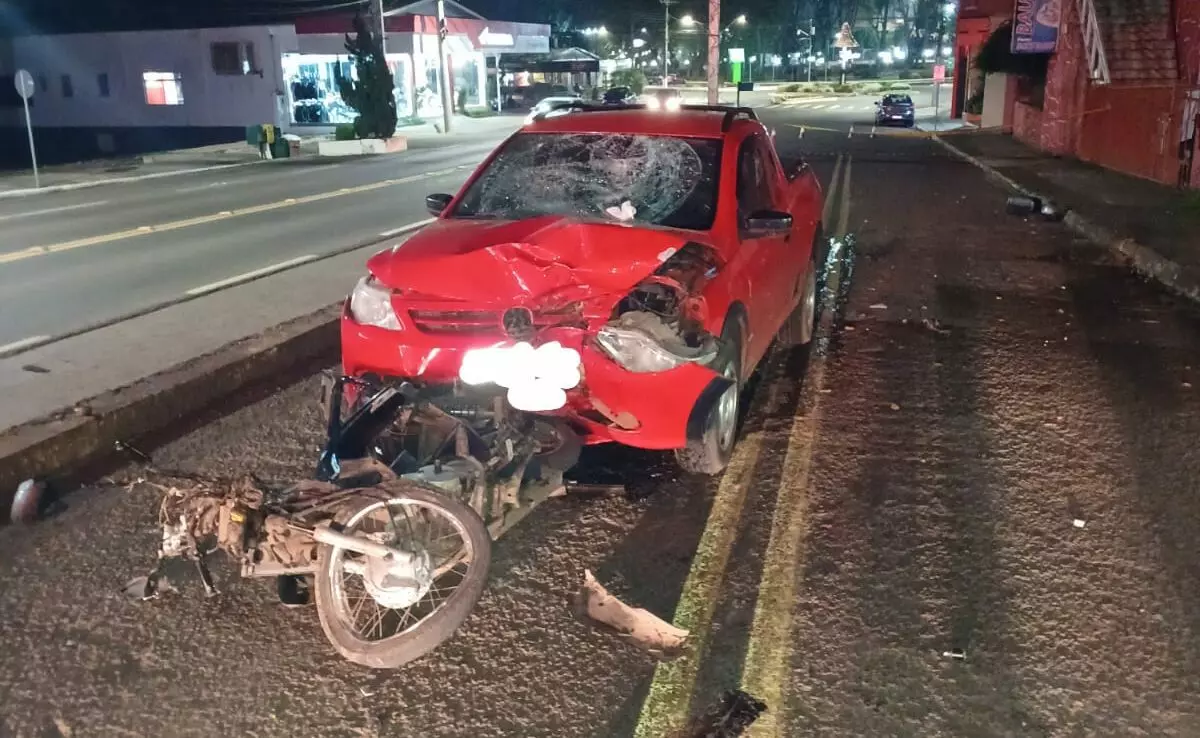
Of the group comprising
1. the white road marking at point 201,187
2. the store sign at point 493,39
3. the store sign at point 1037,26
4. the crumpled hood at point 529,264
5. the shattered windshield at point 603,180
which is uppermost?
the store sign at point 493,39

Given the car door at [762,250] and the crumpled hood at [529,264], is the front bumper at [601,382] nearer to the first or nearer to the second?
the crumpled hood at [529,264]

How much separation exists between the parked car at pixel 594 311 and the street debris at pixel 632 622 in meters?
0.75

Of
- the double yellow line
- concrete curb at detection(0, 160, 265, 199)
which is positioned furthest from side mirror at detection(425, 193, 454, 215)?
concrete curb at detection(0, 160, 265, 199)

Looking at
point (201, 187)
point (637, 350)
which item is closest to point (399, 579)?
point (637, 350)

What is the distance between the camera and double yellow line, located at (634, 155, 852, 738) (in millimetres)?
3455

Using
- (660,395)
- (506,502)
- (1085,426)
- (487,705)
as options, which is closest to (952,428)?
(1085,426)

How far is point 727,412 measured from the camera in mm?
5246

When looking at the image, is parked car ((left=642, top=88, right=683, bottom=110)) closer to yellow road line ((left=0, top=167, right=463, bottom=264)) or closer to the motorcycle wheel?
the motorcycle wheel

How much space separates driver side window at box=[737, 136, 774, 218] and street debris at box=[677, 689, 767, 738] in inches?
118

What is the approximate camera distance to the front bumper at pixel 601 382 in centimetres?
466

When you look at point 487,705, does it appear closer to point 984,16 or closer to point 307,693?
point 307,693

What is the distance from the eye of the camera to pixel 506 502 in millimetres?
4188

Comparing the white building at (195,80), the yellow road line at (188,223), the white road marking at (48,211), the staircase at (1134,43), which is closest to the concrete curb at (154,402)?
the yellow road line at (188,223)

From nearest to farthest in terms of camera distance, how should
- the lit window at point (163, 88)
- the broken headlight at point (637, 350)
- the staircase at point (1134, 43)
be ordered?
1. the broken headlight at point (637, 350)
2. the staircase at point (1134, 43)
3. the lit window at point (163, 88)
